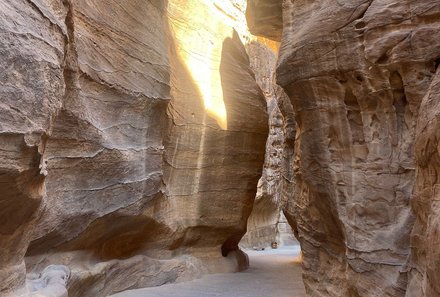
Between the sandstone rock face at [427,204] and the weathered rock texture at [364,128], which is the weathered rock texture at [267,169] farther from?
the sandstone rock face at [427,204]

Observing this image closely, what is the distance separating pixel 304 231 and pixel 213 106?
380 cm

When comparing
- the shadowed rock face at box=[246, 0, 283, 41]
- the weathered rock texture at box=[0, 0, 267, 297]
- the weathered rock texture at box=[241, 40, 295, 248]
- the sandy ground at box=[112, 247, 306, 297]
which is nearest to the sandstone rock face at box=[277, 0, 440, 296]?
the sandy ground at box=[112, 247, 306, 297]

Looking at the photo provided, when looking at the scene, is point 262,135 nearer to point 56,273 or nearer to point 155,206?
point 155,206

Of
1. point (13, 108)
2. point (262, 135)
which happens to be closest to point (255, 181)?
point (262, 135)

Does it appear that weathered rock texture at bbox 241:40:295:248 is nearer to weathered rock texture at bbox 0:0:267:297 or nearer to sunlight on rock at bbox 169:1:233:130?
weathered rock texture at bbox 0:0:267:297

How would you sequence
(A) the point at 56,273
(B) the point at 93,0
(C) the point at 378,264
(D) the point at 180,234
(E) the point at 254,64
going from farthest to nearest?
(E) the point at 254,64
(D) the point at 180,234
(B) the point at 93,0
(A) the point at 56,273
(C) the point at 378,264

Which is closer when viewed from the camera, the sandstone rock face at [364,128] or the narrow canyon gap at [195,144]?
the narrow canyon gap at [195,144]

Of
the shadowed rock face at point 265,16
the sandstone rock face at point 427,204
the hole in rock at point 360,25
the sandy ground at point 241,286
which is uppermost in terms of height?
Answer: the shadowed rock face at point 265,16

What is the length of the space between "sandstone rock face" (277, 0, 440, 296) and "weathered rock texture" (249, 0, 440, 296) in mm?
11

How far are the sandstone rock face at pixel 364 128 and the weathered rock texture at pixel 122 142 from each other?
2.52m

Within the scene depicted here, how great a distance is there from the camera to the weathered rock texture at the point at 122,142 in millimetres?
4008

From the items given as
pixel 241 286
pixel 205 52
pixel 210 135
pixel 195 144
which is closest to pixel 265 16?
pixel 205 52

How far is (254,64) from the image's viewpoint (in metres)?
16.8

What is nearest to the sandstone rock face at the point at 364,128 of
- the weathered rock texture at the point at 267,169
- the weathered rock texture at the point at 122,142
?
the weathered rock texture at the point at 122,142
